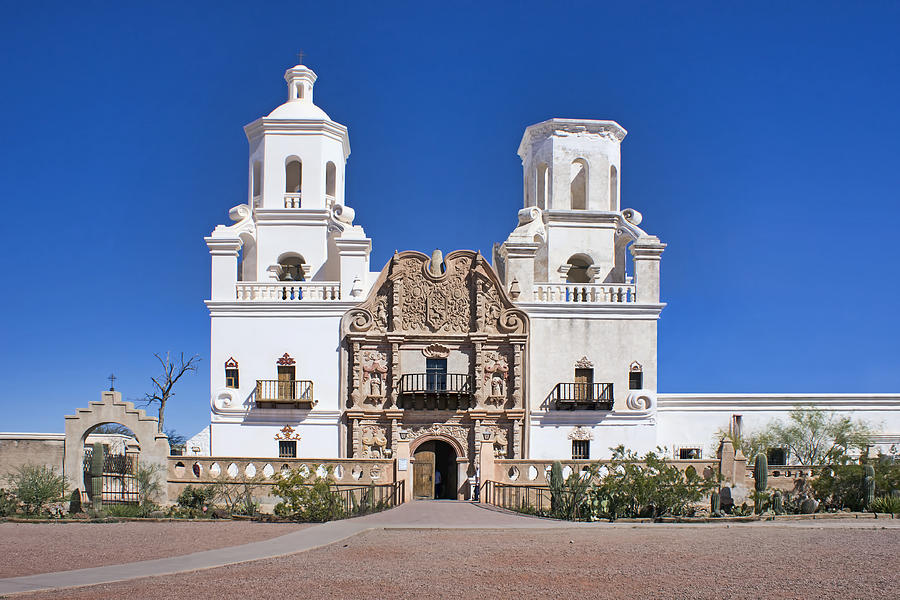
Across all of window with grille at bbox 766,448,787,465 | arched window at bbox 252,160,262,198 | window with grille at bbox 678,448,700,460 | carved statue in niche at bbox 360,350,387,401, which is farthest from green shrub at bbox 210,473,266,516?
window with grille at bbox 766,448,787,465

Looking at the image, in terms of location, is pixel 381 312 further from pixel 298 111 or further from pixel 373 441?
pixel 298 111

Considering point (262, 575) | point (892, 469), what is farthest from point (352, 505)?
point (892, 469)

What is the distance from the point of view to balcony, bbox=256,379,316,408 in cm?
3547

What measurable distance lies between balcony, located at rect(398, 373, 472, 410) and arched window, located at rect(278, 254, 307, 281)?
24.3 feet

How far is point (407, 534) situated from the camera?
1970cm

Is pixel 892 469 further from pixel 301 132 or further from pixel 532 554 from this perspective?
pixel 301 132

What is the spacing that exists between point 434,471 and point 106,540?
1851cm

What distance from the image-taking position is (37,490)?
25.6 m

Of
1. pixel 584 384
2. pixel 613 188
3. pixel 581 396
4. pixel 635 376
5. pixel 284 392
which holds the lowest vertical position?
pixel 581 396

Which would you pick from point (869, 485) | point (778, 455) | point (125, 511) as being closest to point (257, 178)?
point (125, 511)

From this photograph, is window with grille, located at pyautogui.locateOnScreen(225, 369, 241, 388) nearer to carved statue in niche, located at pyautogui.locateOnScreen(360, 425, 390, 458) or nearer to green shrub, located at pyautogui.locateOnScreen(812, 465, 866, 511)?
carved statue in niche, located at pyautogui.locateOnScreen(360, 425, 390, 458)

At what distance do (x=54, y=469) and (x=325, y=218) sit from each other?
15199 millimetres

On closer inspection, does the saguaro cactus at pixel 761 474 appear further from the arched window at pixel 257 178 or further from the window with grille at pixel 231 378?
the arched window at pixel 257 178

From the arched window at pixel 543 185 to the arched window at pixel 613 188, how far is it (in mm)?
2772
